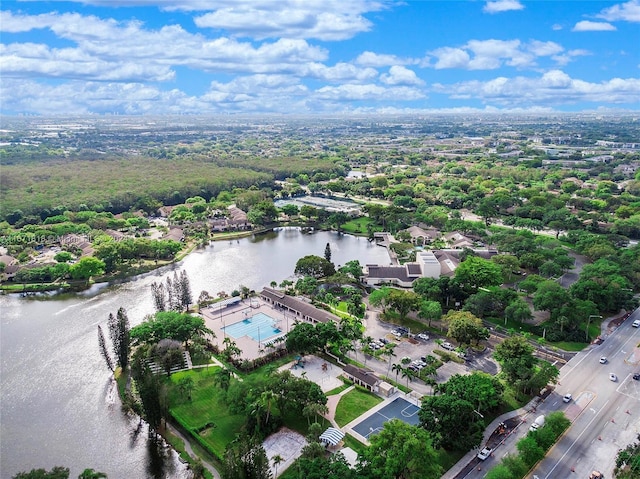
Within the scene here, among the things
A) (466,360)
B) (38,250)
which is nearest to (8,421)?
(466,360)

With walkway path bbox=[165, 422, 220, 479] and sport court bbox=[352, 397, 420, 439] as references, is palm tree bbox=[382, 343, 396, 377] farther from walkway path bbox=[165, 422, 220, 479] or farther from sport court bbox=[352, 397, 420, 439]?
walkway path bbox=[165, 422, 220, 479]

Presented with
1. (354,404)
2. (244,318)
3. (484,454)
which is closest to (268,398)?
(354,404)

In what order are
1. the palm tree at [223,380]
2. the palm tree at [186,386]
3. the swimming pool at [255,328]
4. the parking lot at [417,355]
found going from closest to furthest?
the palm tree at [223,380]
the palm tree at [186,386]
the parking lot at [417,355]
the swimming pool at [255,328]

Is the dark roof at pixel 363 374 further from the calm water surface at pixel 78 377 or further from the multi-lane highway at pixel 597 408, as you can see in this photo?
the calm water surface at pixel 78 377

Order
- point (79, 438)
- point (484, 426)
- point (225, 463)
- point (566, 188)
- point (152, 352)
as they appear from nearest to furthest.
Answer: point (225, 463) → point (484, 426) → point (79, 438) → point (152, 352) → point (566, 188)

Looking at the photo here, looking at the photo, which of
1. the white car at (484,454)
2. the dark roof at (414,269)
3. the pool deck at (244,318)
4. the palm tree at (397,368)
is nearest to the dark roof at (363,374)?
the palm tree at (397,368)

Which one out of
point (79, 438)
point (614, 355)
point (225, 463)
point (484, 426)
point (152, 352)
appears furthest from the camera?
point (614, 355)

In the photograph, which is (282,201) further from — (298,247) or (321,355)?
(321,355)

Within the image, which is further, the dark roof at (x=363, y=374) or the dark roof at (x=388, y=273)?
the dark roof at (x=388, y=273)

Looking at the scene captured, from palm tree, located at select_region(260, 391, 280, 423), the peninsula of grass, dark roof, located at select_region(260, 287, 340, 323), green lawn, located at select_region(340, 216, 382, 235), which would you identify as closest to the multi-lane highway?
the peninsula of grass
